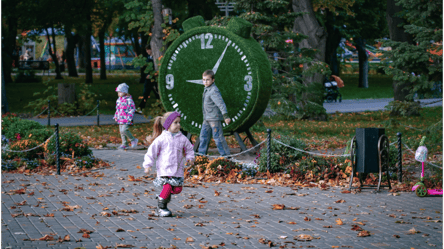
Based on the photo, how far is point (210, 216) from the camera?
7602 millimetres

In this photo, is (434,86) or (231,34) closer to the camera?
(434,86)

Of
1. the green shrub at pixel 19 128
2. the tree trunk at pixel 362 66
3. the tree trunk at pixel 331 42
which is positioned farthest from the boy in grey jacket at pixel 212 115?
the tree trunk at pixel 362 66

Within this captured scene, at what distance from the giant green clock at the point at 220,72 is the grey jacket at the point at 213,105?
0.68 meters

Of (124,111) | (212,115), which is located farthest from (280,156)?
(124,111)

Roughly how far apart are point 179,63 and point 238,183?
349cm

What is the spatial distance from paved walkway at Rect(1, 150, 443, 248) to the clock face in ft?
7.93

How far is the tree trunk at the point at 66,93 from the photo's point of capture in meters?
23.8

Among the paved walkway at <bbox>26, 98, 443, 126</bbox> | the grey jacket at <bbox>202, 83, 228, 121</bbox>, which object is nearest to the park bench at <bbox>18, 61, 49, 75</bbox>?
the paved walkway at <bbox>26, 98, 443, 126</bbox>

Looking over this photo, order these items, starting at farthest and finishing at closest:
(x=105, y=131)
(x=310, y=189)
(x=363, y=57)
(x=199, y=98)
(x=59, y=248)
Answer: (x=363, y=57) < (x=105, y=131) < (x=199, y=98) < (x=310, y=189) < (x=59, y=248)

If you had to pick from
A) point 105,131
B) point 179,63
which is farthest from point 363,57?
point 179,63

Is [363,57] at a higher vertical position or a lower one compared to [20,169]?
higher

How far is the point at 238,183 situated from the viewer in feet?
33.4

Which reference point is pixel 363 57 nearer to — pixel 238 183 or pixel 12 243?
pixel 238 183

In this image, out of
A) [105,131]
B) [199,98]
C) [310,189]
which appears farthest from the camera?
[105,131]
